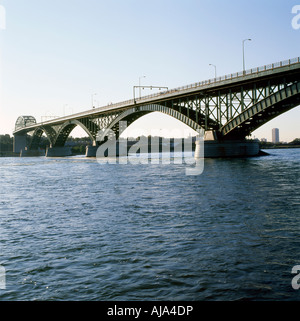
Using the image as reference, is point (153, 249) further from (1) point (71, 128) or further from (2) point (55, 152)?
(2) point (55, 152)

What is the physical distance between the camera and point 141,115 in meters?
99.5

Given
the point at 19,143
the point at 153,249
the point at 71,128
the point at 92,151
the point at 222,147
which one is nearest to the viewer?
the point at 153,249

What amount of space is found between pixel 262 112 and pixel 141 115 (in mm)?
43375

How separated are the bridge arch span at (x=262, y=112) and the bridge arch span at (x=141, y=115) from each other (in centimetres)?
718

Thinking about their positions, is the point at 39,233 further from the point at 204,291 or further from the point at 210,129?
the point at 210,129

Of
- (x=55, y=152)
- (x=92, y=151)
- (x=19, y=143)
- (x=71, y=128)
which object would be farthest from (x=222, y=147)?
(x=19, y=143)

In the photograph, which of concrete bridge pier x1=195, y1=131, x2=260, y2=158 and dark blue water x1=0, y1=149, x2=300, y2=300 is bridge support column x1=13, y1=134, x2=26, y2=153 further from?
dark blue water x1=0, y1=149, x2=300, y2=300

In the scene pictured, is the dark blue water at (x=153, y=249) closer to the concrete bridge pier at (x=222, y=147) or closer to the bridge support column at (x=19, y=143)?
the concrete bridge pier at (x=222, y=147)

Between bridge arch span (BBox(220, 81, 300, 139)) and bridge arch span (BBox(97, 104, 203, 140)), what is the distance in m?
7.18

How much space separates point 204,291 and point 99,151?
111 meters

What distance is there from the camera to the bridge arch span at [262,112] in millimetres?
54438

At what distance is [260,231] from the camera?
13734mm

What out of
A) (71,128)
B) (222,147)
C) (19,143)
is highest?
(71,128)

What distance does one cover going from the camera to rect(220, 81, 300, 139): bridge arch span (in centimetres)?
5444
